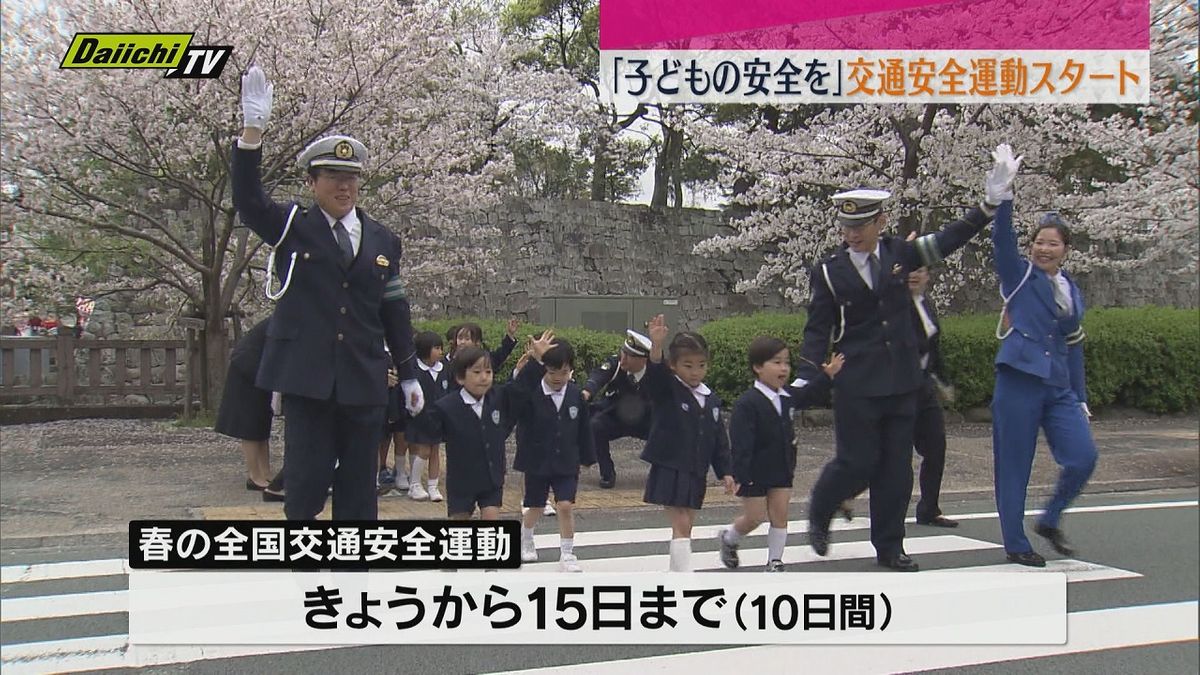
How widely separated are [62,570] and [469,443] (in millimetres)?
2396

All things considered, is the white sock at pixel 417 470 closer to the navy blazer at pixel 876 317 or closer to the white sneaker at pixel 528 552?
the white sneaker at pixel 528 552

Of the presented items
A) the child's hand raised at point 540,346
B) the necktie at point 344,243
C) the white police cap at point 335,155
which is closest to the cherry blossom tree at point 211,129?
the child's hand raised at point 540,346

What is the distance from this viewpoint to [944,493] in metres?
7.79

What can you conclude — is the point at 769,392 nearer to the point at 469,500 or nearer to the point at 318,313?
the point at 469,500

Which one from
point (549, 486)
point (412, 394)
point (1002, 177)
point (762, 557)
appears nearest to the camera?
point (412, 394)

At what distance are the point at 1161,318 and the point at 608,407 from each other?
9750 millimetres

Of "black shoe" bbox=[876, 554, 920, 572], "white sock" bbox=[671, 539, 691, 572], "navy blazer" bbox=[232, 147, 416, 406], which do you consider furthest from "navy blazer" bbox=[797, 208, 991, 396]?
"navy blazer" bbox=[232, 147, 416, 406]

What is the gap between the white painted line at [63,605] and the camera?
431cm

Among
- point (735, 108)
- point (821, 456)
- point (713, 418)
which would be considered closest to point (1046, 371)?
point (713, 418)

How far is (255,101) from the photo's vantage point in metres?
3.69

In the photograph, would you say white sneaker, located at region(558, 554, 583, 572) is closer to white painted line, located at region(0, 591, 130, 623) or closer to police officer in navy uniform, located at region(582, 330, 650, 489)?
police officer in navy uniform, located at region(582, 330, 650, 489)

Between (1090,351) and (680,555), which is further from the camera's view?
(1090,351)

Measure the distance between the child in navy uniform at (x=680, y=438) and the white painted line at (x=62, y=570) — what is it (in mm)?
2846

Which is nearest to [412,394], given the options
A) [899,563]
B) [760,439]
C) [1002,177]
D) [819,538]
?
[760,439]
